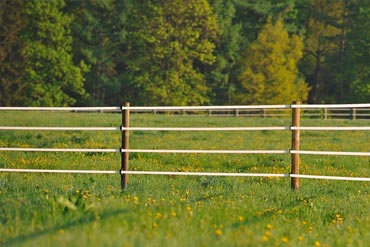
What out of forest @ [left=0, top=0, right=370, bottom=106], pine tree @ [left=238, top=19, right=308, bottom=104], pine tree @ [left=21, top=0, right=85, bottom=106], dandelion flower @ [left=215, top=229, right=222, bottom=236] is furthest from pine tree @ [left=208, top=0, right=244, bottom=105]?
dandelion flower @ [left=215, top=229, right=222, bottom=236]

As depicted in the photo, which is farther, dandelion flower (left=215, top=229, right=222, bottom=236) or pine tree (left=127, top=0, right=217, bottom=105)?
pine tree (left=127, top=0, right=217, bottom=105)

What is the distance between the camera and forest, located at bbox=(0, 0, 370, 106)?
51531 millimetres

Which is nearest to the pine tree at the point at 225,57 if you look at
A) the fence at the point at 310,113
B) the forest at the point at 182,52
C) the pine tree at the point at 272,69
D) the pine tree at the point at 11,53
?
the forest at the point at 182,52

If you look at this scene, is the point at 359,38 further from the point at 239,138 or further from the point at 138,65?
the point at 239,138

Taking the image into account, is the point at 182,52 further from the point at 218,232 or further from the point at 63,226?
the point at 218,232

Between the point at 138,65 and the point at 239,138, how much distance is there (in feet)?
97.8

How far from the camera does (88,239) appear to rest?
21.8 feet

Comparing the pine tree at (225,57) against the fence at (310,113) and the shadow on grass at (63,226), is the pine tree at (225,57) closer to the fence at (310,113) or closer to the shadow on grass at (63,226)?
the fence at (310,113)

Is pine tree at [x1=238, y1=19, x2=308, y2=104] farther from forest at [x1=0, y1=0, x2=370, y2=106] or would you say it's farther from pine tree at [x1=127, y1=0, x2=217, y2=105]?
pine tree at [x1=127, y1=0, x2=217, y2=105]

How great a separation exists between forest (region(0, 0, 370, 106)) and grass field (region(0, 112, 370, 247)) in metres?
28.5

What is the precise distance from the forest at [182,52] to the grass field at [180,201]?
28501 mm

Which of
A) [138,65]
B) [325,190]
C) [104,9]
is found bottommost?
[325,190]

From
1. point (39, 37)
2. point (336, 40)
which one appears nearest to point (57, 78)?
point (39, 37)

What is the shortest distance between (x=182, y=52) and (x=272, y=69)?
248 inches
